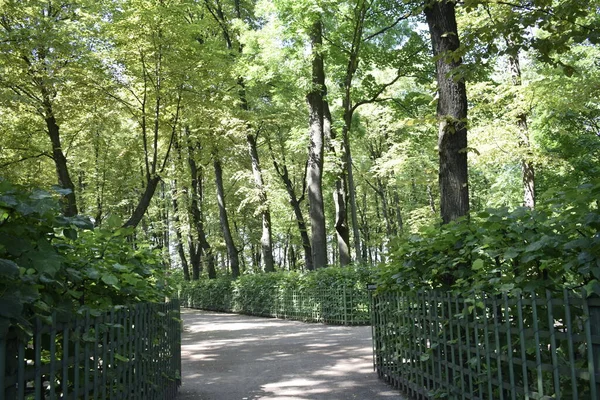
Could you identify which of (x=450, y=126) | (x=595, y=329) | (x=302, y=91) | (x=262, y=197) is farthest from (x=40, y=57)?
(x=595, y=329)

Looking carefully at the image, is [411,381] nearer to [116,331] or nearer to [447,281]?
[447,281]

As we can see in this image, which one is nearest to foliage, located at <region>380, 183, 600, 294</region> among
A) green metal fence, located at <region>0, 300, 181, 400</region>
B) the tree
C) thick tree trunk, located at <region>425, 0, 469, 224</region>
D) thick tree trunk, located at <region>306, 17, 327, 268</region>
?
thick tree trunk, located at <region>425, 0, 469, 224</region>

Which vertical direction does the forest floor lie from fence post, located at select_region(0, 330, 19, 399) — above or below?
below

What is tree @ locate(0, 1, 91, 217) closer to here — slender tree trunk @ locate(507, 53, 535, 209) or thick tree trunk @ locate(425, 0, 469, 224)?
thick tree trunk @ locate(425, 0, 469, 224)

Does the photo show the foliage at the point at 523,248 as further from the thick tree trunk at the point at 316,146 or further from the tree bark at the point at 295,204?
the tree bark at the point at 295,204

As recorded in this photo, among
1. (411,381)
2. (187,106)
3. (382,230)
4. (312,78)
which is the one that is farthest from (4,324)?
(382,230)

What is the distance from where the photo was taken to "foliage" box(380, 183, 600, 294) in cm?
319

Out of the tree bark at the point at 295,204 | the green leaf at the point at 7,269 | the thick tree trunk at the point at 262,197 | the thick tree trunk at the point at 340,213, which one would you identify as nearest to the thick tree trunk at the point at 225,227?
the thick tree trunk at the point at 262,197

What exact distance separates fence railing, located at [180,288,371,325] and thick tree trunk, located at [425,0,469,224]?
346 inches

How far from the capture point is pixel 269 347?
460 inches

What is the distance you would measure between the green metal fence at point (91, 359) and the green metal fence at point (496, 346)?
2730 mm

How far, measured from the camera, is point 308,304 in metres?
18.6

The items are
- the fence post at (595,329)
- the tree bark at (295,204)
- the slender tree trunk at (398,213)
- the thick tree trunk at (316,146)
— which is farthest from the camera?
the slender tree trunk at (398,213)

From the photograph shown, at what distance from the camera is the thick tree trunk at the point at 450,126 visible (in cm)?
724
